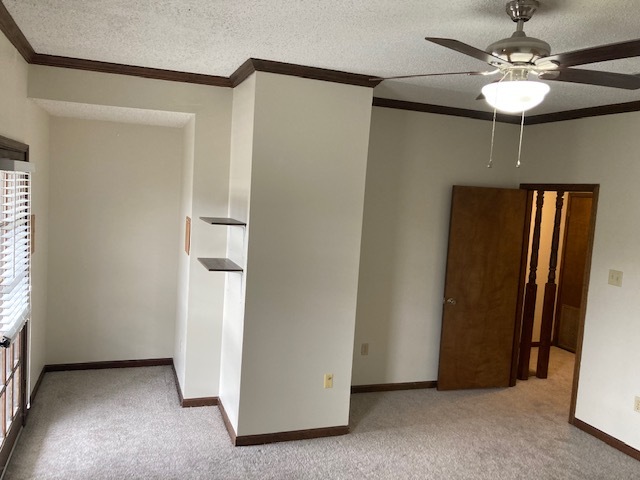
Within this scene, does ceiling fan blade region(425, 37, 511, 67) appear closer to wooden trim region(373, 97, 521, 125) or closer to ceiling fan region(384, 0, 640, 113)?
Answer: ceiling fan region(384, 0, 640, 113)

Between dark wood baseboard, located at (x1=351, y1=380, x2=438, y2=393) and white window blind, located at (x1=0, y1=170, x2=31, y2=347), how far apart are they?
2.58m

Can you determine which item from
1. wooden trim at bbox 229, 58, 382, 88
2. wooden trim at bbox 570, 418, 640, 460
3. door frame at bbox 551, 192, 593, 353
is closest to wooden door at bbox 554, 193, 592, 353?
door frame at bbox 551, 192, 593, 353

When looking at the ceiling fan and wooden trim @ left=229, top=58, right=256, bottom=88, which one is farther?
wooden trim @ left=229, top=58, right=256, bottom=88

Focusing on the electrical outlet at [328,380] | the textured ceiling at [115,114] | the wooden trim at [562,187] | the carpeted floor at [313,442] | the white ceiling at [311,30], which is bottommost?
the carpeted floor at [313,442]

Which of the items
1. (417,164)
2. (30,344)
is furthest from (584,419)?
(30,344)

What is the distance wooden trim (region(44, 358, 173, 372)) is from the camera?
15.0 ft

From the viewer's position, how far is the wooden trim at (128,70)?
3410 millimetres

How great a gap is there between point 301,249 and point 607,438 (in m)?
2.63

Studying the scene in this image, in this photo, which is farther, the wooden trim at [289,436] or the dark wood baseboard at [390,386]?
the dark wood baseboard at [390,386]

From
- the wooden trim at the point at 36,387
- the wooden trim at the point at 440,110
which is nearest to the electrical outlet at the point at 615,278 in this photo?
the wooden trim at the point at 440,110

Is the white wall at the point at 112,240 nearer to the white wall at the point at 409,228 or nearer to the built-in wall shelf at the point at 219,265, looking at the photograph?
the built-in wall shelf at the point at 219,265

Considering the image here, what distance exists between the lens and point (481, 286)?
4.59 m

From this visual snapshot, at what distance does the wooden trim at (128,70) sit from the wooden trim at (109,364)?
2.56 metres

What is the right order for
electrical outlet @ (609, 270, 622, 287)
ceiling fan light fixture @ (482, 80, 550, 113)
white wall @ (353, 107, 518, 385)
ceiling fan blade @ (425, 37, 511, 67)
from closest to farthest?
ceiling fan blade @ (425, 37, 511, 67) < ceiling fan light fixture @ (482, 80, 550, 113) < electrical outlet @ (609, 270, 622, 287) < white wall @ (353, 107, 518, 385)
